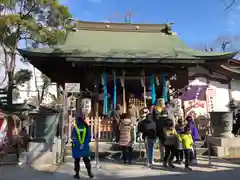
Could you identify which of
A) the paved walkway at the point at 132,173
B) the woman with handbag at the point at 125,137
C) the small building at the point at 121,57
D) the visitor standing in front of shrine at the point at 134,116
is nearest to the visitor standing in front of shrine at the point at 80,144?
the paved walkway at the point at 132,173

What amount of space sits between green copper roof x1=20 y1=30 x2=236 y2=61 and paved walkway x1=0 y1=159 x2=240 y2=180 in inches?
184

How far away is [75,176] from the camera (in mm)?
7027

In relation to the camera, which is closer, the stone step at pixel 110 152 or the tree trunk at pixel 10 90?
the stone step at pixel 110 152

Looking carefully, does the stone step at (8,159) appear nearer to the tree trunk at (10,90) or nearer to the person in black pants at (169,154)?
the person in black pants at (169,154)

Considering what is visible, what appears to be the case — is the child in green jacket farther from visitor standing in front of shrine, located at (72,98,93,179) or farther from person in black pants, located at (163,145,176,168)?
visitor standing in front of shrine, located at (72,98,93,179)

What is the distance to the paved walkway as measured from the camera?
709cm

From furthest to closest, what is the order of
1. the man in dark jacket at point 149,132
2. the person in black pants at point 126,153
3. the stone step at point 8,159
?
1. the stone step at point 8,159
2. the person in black pants at point 126,153
3. the man in dark jacket at point 149,132

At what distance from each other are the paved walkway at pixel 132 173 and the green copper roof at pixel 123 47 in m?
4.68

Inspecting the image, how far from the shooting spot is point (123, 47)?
13398 mm

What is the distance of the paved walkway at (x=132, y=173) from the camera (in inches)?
279

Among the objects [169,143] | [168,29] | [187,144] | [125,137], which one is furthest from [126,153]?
[168,29]

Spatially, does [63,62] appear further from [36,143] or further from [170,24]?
[170,24]

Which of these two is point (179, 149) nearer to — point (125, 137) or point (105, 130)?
point (125, 137)

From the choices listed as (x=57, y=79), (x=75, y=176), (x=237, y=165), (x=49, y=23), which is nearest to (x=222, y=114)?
(x=237, y=165)
